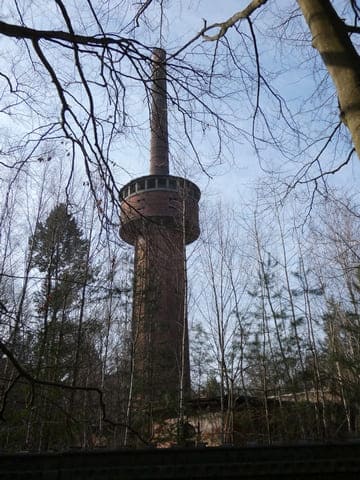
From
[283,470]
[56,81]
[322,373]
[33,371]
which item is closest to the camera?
[283,470]

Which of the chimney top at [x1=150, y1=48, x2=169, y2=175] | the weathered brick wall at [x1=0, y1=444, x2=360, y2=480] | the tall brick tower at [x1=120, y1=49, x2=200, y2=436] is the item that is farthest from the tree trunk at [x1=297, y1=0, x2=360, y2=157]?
the tall brick tower at [x1=120, y1=49, x2=200, y2=436]

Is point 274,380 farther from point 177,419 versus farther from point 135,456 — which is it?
point 135,456

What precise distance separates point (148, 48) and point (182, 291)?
394 inches

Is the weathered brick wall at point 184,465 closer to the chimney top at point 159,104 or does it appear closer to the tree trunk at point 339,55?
the tree trunk at point 339,55

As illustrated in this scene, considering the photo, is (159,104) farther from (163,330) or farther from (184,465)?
(163,330)

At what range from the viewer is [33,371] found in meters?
8.70

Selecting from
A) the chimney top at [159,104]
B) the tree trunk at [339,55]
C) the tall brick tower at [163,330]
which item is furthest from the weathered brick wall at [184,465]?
the tall brick tower at [163,330]

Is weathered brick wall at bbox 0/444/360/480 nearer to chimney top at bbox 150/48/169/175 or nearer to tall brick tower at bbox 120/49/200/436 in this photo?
chimney top at bbox 150/48/169/175

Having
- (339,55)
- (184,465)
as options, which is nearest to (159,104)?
(339,55)

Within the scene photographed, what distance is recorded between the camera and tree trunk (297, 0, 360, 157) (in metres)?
2.35

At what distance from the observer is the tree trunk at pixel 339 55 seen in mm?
2348

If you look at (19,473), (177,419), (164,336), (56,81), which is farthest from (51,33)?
(164,336)

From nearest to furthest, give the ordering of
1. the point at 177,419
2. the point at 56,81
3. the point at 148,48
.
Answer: the point at 56,81 < the point at 148,48 < the point at 177,419

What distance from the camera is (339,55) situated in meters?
2.57
